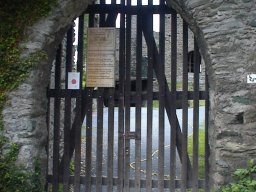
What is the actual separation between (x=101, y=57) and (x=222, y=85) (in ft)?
5.01

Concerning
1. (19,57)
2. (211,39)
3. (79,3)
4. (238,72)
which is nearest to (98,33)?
(79,3)

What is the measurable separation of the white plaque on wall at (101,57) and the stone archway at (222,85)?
2.35 feet

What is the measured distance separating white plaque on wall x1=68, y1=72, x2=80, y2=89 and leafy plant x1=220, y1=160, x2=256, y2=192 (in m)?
2.10

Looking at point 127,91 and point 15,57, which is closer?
point 15,57

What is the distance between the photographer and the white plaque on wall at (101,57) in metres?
4.77

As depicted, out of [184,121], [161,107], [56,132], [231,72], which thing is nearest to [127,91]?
[161,107]

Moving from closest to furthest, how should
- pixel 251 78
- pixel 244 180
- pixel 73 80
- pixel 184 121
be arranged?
pixel 244 180 → pixel 251 78 → pixel 184 121 → pixel 73 80

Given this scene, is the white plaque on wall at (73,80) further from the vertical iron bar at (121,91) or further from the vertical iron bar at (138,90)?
the vertical iron bar at (138,90)

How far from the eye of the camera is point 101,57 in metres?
4.80

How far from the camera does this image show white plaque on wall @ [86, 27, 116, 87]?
4773mm

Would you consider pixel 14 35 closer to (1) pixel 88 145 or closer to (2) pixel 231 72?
(1) pixel 88 145

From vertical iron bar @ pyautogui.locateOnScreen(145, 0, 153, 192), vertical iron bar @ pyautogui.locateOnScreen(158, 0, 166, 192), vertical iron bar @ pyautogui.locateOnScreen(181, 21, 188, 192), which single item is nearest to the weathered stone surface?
vertical iron bar @ pyautogui.locateOnScreen(145, 0, 153, 192)

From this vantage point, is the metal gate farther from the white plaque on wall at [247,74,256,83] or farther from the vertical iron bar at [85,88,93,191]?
the white plaque on wall at [247,74,256,83]

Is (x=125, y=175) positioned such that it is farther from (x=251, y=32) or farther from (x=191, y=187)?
(x=251, y=32)
